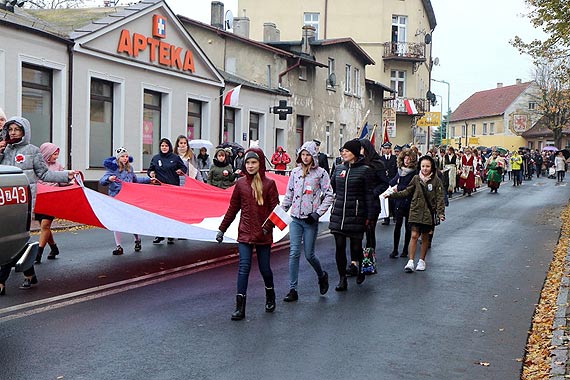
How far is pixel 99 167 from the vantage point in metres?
21.9

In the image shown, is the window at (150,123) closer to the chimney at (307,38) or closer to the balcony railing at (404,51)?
the chimney at (307,38)

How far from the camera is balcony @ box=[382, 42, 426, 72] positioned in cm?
5759

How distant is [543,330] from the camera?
300 inches

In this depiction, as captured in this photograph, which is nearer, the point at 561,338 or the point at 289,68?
the point at 561,338

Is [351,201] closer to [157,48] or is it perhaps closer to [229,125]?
[157,48]

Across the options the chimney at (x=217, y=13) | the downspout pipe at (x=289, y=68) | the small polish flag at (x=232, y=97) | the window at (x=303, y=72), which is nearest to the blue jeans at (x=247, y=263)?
the small polish flag at (x=232, y=97)

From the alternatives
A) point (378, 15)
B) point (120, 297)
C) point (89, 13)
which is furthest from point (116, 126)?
point (378, 15)

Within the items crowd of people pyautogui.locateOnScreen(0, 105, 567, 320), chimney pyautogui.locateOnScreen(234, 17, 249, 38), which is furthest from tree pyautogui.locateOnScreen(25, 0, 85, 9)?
crowd of people pyautogui.locateOnScreen(0, 105, 567, 320)

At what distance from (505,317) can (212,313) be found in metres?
3.32

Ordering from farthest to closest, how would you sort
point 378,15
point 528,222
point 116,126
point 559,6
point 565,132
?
1. point 565,132
2. point 378,15
3. point 116,126
4. point 559,6
5. point 528,222

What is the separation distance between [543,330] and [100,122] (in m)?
17.2

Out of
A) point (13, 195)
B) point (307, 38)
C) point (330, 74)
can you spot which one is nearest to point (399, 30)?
point (330, 74)

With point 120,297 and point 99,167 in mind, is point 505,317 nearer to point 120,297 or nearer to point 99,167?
point 120,297

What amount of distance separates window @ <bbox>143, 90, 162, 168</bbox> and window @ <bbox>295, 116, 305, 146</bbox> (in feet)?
42.3
